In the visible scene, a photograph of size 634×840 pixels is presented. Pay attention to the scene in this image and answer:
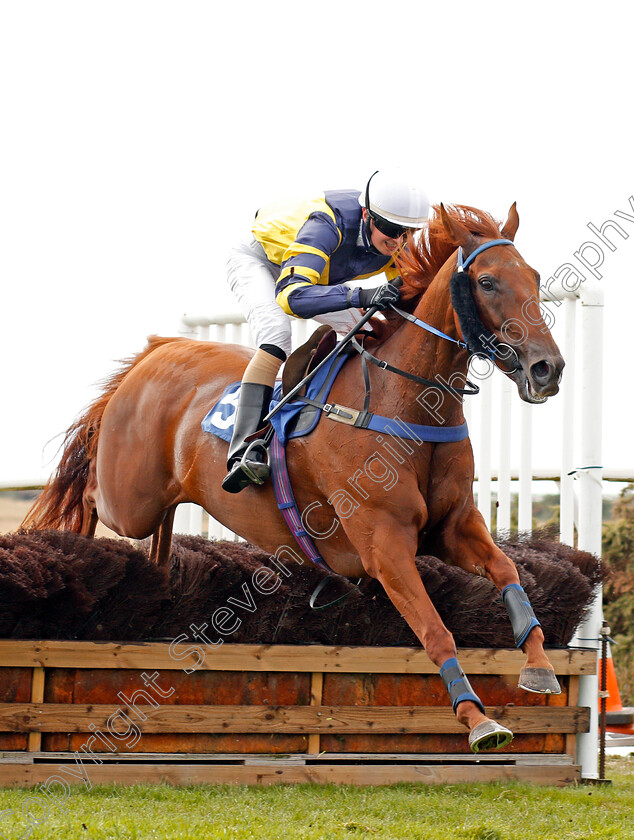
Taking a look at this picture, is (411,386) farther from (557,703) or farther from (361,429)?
(557,703)

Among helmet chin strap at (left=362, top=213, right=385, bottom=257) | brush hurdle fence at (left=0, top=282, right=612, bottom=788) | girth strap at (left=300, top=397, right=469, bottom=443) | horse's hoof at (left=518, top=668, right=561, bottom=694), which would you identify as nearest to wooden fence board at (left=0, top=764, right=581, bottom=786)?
brush hurdle fence at (left=0, top=282, right=612, bottom=788)

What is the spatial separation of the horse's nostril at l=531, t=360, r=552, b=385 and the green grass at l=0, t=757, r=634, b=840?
1639 mm

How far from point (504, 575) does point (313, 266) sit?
1.36 meters

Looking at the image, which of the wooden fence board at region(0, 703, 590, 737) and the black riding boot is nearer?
the black riding boot

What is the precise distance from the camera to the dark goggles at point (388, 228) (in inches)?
150

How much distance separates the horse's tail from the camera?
5.28m

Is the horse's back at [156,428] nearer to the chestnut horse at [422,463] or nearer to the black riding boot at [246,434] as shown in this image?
the chestnut horse at [422,463]

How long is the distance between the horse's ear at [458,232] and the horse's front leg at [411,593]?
991mm

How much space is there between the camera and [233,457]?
3885mm

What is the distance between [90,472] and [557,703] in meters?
2.73

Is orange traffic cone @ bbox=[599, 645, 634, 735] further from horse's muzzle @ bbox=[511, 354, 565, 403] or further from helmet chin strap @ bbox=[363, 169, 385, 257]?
horse's muzzle @ bbox=[511, 354, 565, 403]

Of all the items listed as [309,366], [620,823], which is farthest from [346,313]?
[620,823]

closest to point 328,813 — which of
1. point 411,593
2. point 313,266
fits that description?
point 411,593

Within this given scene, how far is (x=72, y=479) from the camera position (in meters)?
5.34
